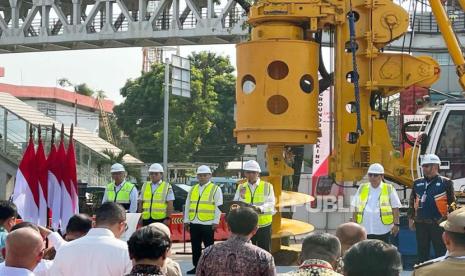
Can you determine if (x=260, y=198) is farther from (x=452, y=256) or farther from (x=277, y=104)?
(x=452, y=256)

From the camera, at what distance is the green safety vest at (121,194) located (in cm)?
1338

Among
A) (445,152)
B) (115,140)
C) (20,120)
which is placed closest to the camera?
(445,152)

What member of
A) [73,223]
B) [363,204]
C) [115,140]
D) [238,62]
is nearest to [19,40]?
[115,140]

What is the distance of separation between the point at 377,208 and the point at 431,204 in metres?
0.67

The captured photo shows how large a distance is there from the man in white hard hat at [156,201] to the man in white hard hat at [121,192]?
0.46 ft

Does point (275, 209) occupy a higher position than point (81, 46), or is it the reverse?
point (81, 46)

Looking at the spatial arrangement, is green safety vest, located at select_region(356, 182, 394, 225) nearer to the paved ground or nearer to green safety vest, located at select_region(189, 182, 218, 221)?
the paved ground

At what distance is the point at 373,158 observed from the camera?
13.4 metres

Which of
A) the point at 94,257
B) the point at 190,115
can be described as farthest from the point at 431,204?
the point at 190,115

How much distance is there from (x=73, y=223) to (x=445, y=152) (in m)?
7.34

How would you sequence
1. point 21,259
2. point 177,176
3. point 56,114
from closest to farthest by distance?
point 21,259, point 177,176, point 56,114

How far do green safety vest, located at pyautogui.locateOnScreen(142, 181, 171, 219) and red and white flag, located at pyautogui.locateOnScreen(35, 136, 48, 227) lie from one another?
1.98m

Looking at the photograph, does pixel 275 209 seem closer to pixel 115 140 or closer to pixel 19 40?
pixel 19 40

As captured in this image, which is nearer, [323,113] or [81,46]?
[323,113]
